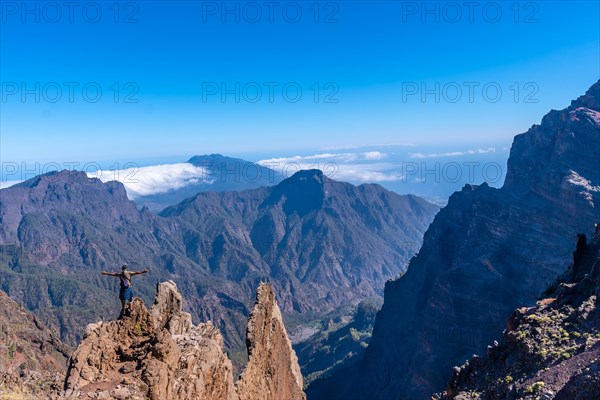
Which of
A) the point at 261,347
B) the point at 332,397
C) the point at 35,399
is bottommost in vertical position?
the point at 332,397

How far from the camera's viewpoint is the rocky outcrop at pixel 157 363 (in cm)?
1845

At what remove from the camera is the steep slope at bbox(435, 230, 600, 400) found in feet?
89.7

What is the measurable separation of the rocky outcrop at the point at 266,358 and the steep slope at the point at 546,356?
13.8 meters

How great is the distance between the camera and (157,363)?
63.9ft

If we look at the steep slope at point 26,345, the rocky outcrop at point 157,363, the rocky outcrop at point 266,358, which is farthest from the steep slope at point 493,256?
the rocky outcrop at point 157,363

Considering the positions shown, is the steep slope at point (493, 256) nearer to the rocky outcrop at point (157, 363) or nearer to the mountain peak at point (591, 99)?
the mountain peak at point (591, 99)

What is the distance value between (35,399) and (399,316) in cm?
15208

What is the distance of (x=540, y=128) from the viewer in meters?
145

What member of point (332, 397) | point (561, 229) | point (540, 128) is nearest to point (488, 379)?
point (561, 229)

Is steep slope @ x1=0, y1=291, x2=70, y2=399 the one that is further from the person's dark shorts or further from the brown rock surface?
the person's dark shorts

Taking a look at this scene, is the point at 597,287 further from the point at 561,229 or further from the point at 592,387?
the point at 561,229

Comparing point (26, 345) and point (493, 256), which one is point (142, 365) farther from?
point (493, 256)

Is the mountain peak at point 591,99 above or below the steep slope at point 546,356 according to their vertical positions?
above

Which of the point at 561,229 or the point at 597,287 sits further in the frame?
the point at 561,229
